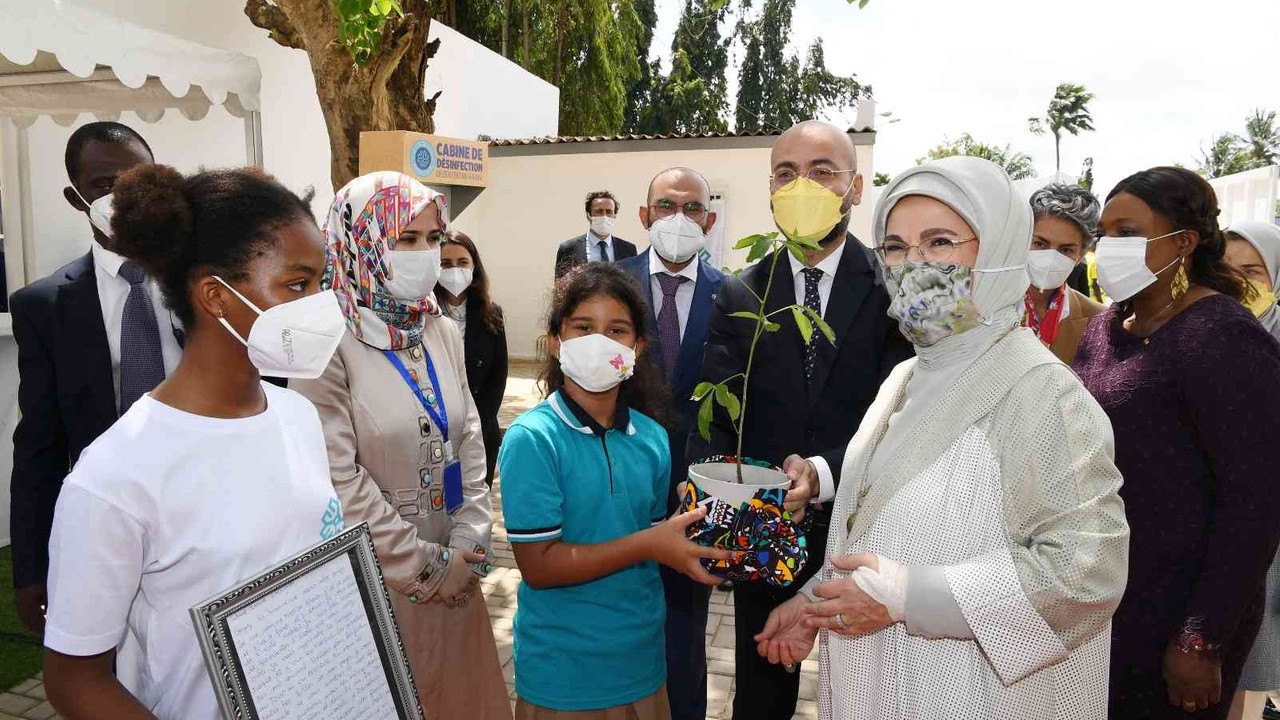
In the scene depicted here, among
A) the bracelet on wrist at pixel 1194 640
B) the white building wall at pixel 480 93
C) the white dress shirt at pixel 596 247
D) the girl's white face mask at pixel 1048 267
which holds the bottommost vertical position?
the bracelet on wrist at pixel 1194 640

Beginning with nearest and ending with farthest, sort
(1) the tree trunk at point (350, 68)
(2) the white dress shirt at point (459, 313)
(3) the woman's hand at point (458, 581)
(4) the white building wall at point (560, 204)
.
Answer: (3) the woman's hand at point (458, 581) → (2) the white dress shirt at point (459, 313) → (1) the tree trunk at point (350, 68) → (4) the white building wall at point (560, 204)

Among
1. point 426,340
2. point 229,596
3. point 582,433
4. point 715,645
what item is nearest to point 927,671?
point 582,433

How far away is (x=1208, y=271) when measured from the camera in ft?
7.59

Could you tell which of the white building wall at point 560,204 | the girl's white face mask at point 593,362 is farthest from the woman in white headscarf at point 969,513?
the white building wall at point 560,204

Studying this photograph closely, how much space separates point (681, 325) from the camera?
388 centimetres

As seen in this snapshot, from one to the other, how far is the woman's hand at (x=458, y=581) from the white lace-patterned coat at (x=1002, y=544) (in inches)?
41.3

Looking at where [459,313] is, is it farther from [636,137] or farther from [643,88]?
[643,88]

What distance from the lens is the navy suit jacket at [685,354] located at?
2856 mm

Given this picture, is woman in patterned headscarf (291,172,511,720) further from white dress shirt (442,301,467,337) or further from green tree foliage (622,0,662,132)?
green tree foliage (622,0,662,132)

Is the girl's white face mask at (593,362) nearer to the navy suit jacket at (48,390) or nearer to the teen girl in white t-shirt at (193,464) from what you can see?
the teen girl in white t-shirt at (193,464)

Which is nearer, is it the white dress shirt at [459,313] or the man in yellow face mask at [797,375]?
the man in yellow face mask at [797,375]

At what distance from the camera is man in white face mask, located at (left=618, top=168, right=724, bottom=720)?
2834mm

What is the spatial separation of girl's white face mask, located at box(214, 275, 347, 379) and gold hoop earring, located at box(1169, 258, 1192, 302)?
2263 millimetres

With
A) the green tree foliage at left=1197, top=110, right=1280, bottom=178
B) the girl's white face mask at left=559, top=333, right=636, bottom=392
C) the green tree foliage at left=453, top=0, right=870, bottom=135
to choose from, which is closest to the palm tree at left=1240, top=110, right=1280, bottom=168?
the green tree foliage at left=1197, top=110, right=1280, bottom=178
